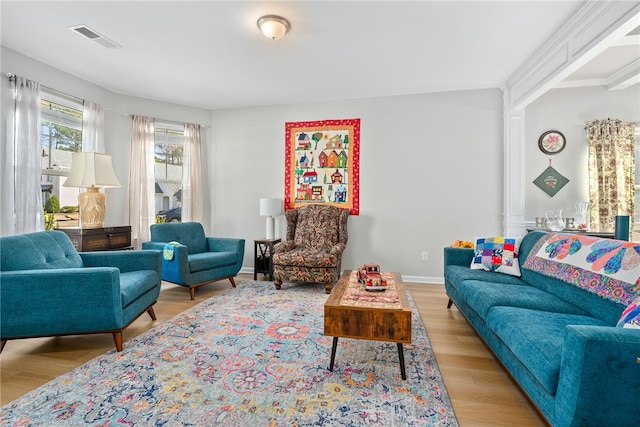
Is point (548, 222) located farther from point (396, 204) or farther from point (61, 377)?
point (61, 377)

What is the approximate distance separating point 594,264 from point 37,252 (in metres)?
3.92

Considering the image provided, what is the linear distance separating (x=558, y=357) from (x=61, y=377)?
2.71 meters

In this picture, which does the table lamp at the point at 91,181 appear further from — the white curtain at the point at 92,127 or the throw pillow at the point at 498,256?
the throw pillow at the point at 498,256

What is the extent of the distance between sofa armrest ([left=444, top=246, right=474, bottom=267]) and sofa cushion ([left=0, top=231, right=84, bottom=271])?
3.49 metres

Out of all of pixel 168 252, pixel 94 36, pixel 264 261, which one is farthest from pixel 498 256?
pixel 94 36

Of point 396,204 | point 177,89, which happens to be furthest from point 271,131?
point 396,204

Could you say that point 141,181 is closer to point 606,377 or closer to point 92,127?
point 92,127

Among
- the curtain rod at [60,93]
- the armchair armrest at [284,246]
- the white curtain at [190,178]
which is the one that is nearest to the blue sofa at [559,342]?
the armchair armrest at [284,246]

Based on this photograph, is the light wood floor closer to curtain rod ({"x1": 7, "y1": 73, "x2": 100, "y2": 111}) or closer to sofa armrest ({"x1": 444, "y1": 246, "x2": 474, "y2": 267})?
sofa armrest ({"x1": 444, "y1": 246, "x2": 474, "y2": 267})

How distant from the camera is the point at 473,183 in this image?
4156 mm

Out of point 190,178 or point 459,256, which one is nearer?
point 459,256

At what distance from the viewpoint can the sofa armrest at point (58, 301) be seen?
198cm

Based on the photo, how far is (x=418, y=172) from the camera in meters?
4.30

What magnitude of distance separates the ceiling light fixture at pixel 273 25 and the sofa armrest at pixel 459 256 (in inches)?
105
